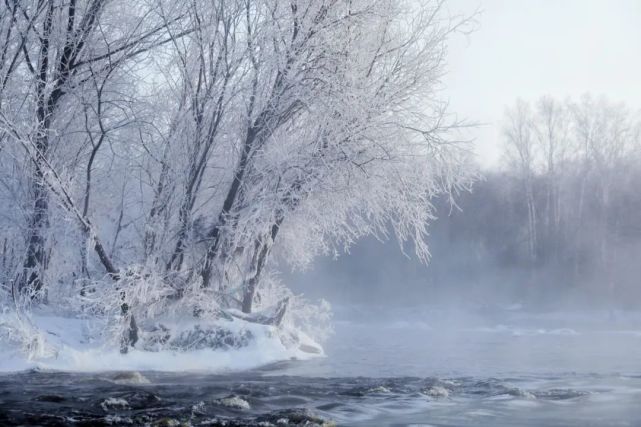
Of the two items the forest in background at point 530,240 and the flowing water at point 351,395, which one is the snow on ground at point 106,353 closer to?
the flowing water at point 351,395

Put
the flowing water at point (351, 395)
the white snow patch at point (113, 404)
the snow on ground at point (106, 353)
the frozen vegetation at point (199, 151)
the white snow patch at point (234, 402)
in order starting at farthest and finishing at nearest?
the frozen vegetation at point (199, 151) < the snow on ground at point (106, 353) < the white snow patch at point (234, 402) < the white snow patch at point (113, 404) < the flowing water at point (351, 395)

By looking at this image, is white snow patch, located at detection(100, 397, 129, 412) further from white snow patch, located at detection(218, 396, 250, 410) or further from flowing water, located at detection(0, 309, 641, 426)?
white snow patch, located at detection(218, 396, 250, 410)

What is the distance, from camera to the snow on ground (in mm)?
9797

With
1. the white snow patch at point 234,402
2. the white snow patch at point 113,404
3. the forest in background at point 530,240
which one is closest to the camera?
the white snow patch at point 113,404

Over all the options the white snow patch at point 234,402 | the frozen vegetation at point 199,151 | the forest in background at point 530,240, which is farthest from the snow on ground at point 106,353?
the forest in background at point 530,240

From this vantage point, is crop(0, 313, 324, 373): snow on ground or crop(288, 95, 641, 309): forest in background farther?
crop(288, 95, 641, 309): forest in background

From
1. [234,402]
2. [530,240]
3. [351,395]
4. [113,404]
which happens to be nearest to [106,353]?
[113,404]

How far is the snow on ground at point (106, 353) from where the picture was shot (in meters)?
9.80

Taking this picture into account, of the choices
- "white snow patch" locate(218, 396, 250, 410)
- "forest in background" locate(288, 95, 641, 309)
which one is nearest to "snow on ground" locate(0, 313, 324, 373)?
"white snow patch" locate(218, 396, 250, 410)

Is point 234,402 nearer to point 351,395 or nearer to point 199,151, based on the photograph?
point 351,395

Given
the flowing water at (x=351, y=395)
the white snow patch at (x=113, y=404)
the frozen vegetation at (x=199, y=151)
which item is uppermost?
the frozen vegetation at (x=199, y=151)

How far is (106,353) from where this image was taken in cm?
1060

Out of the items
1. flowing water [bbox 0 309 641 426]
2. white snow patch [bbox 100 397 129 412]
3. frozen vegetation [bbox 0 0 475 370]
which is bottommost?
flowing water [bbox 0 309 641 426]

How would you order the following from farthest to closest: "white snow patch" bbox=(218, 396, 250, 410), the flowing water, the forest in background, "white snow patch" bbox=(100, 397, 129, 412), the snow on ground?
the forest in background, the snow on ground, "white snow patch" bbox=(218, 396, 250, 410), "white snow patch" bbox=(100, 397, 129, 412), the flowing water
